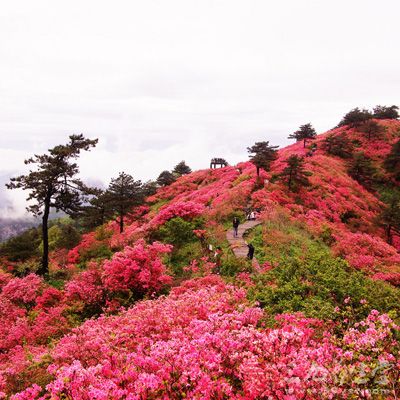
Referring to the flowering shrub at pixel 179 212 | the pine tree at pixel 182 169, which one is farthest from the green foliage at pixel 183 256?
the pine tree at pixel 182 169

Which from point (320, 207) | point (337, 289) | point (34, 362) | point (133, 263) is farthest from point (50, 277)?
point (320, 207)

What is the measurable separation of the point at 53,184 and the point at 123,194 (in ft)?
23.2

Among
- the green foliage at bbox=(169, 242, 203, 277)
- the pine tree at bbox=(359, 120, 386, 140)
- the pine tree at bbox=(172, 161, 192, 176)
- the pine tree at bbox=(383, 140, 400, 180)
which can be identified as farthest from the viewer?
the pine tree at bbox=(172, 161, 192, 176)

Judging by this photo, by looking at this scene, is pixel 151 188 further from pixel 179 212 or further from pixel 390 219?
pixel 390 219

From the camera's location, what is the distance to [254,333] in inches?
259

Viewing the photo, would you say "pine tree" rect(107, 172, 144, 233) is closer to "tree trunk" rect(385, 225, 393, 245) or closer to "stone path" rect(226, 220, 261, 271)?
"stone path" rect(226, 220, 261, 271)

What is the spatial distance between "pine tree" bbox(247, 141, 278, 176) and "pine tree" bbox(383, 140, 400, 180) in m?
20.5

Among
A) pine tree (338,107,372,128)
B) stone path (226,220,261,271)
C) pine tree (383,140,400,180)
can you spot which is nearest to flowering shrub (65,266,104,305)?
stone path (226,220,261,271)

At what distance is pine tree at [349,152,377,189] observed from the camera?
129ft

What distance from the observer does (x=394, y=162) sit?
1662 inches

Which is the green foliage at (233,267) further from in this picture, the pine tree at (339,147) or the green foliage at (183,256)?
the pine tree at (339,147)

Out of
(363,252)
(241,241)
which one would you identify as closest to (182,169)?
(241,241)

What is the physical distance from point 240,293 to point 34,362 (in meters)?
6.58

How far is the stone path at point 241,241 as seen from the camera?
58.9ft
